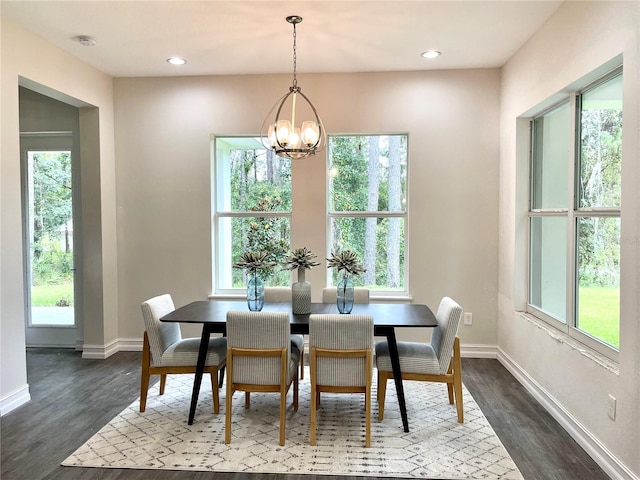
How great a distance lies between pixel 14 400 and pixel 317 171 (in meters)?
3.24

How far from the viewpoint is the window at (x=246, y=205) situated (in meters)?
4.57

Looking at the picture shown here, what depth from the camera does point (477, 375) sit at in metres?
3.81

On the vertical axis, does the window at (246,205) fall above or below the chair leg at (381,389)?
above

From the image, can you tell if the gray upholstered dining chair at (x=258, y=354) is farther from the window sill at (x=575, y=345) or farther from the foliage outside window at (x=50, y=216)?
the foliage outside window at (x=50, y=216)

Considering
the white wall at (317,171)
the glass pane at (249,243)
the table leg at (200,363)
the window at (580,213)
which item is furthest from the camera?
the glass pane at (249,243)

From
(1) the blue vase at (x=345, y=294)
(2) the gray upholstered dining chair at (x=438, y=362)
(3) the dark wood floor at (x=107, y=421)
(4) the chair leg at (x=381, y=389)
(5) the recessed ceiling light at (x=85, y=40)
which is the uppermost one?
(5) the recessed ceiling light at (x=85, y=40)

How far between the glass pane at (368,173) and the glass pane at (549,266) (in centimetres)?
133

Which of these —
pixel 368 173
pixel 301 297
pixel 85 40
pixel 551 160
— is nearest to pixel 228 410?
pixel 301 297

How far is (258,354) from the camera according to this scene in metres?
2.60

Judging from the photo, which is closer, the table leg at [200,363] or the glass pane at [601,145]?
the glass pane at [601,145]

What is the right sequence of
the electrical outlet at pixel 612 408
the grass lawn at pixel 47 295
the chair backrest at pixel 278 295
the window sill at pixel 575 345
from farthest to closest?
the grass lawn at pixel 47 295
the chair backrest at pixel 278 295
the window sill at pixel 575 345
the electrical outlet at pixel 612 408

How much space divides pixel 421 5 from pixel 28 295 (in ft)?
16.0

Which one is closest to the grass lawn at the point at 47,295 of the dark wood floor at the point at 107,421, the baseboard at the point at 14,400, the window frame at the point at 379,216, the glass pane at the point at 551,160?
the dark wood floor at the point at 107,421

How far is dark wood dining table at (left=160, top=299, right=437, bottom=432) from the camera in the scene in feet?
9.02
